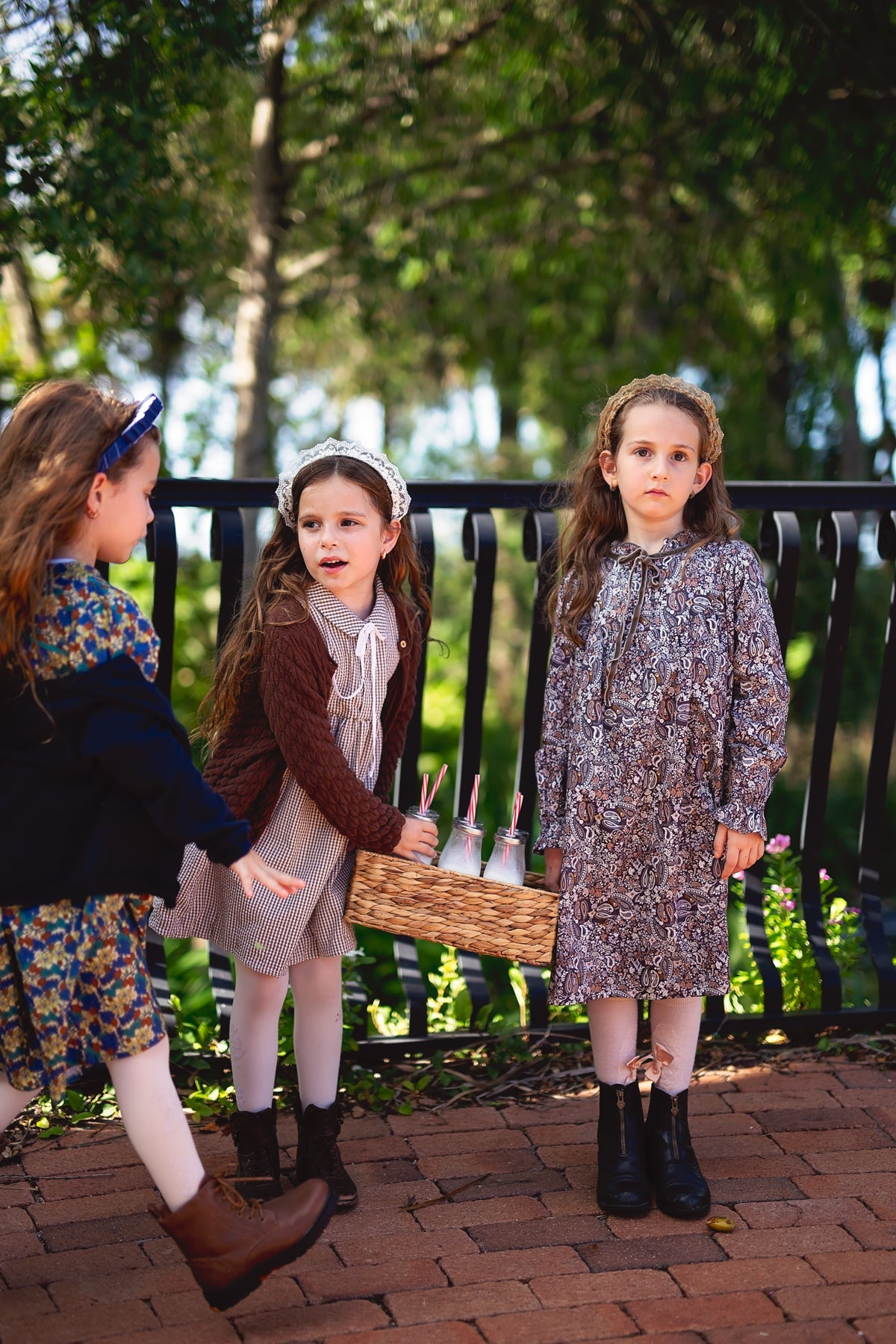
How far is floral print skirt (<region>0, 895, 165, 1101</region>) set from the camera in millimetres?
1966

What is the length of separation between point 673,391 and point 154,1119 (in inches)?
64.5

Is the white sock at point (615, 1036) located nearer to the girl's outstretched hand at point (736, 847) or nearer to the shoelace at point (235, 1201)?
the girl's outstretched hand at point (736, 847)

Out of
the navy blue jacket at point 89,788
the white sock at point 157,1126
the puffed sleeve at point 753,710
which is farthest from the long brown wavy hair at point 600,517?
the white sock at point 157,1126

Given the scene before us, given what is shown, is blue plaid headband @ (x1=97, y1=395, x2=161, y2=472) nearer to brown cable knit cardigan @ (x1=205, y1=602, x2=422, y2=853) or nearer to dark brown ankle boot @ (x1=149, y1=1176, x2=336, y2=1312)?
brown cable knit cardigan @ (x1=205, y1=602, x2=422, y2=853)

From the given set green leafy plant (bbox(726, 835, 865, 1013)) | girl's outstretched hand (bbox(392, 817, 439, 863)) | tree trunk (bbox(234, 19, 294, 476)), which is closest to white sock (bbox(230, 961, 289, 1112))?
girl's outstretched hand (bbox(392, 817, 439, 863))

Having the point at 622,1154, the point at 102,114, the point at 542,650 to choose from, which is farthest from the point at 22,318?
the point at 622,1154

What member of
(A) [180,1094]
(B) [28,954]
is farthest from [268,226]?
(B) [28,954]

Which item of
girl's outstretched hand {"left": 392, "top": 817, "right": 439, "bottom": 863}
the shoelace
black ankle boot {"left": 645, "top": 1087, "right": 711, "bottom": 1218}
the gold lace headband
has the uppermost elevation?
the gold lace headband

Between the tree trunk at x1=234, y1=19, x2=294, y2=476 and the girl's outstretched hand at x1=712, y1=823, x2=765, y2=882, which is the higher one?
the tree trunk at x1=234, y1=19, x2=294, y2=476

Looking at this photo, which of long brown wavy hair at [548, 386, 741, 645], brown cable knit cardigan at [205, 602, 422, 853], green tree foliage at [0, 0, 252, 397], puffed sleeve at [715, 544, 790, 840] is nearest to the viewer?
brown cable knit cardigan at [205, 602, 422, 853]

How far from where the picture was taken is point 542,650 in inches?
128

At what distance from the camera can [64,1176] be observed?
2.58m

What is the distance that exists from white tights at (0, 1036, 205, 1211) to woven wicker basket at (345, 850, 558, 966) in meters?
0.49

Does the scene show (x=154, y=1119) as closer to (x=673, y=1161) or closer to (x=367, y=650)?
(x=367, y=650)
